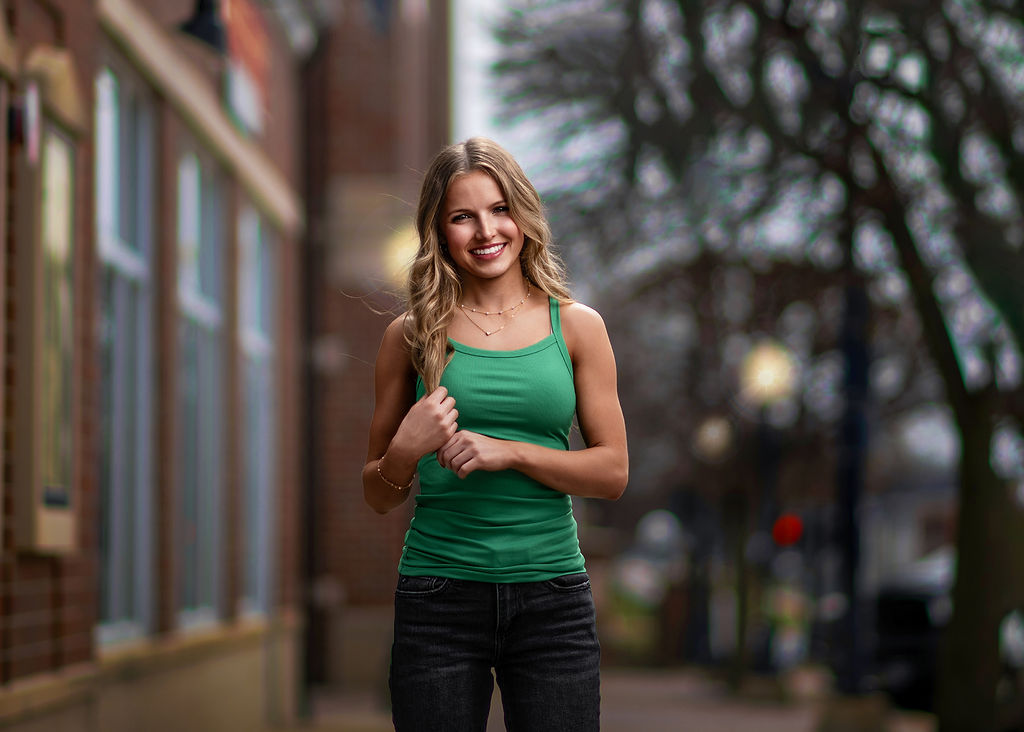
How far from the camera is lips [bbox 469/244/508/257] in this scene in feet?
9.09

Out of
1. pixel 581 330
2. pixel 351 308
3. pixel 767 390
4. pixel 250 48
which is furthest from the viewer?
pixel 767 390

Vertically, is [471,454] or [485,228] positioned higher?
[485,228]

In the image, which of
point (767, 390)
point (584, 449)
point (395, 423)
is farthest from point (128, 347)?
point (767, 390)

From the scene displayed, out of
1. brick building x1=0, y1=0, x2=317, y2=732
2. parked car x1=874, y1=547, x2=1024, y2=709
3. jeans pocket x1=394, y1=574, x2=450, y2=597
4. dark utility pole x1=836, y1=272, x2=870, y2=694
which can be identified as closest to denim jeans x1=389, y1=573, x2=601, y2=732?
jeans pocket x1=394, y1=574, x2=450, y2=597

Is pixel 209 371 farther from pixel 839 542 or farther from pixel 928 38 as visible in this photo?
pixel 928 38

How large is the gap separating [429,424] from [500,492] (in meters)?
0.20

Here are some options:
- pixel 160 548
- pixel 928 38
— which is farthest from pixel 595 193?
pixel 160 548

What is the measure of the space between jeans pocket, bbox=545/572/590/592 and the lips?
24.2 inches

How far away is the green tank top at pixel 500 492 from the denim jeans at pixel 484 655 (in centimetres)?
4

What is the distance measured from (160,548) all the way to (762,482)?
1454 cm

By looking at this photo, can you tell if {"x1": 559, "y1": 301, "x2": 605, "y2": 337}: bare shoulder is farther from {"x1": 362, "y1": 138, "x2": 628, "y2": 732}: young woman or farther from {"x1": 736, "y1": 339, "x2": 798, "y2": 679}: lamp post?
{"x1": 736, "y1": 339, "x2": 798, "y2": 679}: lamp post

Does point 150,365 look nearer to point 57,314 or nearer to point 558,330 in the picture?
point 57,314

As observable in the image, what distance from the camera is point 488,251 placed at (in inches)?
109

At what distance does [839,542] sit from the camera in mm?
11000
